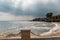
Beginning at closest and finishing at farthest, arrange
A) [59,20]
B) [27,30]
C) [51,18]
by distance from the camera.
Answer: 1. [27,30]
2. [59,20]
3. [51,18]

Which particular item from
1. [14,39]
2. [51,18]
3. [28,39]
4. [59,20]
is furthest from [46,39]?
[51,18]

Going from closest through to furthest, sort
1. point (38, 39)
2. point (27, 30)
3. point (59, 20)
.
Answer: point (27, 30)
point (38, 39)
point (59, 20)

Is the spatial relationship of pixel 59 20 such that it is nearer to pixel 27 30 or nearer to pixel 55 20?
pixel 55 20

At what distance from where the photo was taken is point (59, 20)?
280 feet

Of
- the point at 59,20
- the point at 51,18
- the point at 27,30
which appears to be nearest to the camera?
the point at 27,30

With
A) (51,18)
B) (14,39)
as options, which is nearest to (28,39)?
(14,39)

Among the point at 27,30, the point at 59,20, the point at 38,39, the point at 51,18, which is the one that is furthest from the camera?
the point at 51,18

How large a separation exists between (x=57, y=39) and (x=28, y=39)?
1190mm

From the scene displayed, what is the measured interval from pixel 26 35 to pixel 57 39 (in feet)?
4.24

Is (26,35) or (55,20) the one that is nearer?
(26,35)

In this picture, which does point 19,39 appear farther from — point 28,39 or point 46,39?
point 46,39

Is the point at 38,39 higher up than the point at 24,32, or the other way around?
the point at 24,32

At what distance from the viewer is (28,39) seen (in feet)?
17.4

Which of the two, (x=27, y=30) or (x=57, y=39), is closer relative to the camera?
(x=27, y=30)
